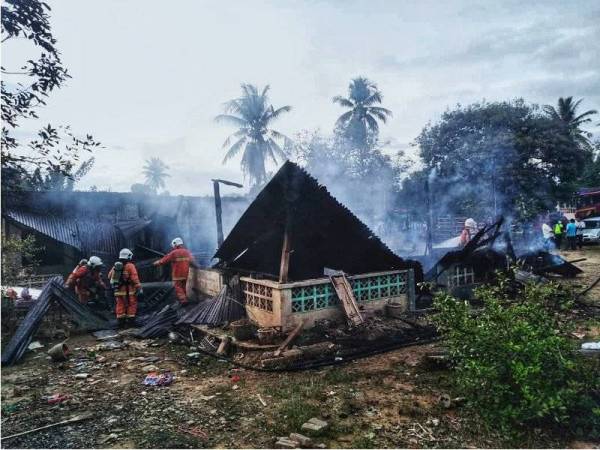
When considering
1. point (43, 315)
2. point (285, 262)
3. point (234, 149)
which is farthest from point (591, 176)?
point (43, 315)

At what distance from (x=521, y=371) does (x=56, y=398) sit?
5.21 metres

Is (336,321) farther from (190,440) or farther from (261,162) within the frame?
(261,162)

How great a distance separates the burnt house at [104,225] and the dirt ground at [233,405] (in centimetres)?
737

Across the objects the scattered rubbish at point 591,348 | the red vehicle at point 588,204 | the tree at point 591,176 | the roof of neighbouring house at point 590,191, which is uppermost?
the tree at point 591,176

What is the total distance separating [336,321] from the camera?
23.5 ft

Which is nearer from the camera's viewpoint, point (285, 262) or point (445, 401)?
point (445, 401)

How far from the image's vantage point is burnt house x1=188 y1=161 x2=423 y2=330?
21.6 ft

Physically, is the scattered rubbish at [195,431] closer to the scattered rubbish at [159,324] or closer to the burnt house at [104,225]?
the scattered rubbish at [159,324]

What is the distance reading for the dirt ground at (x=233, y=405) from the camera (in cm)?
364

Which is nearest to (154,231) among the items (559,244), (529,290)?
(529,290)

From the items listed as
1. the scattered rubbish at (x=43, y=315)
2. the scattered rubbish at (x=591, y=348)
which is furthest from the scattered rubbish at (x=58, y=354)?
the scattered rubbish at (x=591, y=348)

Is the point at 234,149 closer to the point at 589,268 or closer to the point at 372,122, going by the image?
the point at 372,122

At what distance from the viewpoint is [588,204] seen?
29453 mm

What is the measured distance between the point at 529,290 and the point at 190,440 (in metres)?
3.95
